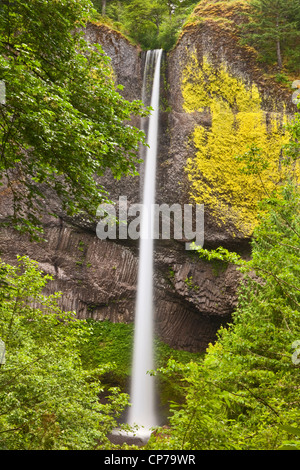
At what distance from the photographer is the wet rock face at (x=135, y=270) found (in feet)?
57.2

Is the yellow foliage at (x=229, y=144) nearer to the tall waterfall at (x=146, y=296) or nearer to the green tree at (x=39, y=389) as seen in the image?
the tall waterfall at (x=146, y=296)

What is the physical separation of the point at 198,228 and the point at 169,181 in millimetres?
2963

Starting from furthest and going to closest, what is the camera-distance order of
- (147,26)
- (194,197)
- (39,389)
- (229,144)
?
(147,26) → (229,144) → (194,197) → (39,389)

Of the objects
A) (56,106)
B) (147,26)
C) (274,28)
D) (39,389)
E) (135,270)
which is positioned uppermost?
(147,26)

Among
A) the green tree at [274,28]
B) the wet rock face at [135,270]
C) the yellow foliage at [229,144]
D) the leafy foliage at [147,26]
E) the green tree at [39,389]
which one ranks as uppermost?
the leafy foliage at [147,26]

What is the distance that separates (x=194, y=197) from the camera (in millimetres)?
17312

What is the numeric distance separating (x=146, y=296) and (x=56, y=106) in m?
14.5

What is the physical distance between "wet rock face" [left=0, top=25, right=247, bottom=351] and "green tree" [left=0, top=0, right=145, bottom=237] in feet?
38.7

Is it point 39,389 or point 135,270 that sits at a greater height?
point 135,270

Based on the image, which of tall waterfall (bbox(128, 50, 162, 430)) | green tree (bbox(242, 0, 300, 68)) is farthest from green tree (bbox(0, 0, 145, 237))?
green tree (bbox(242, 0, 300, 68))

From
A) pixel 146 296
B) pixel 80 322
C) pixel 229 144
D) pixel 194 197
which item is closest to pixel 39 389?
pixel 80 322

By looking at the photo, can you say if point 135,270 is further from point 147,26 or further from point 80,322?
point 147,26

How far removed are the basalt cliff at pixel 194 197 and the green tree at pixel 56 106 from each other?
1153cm

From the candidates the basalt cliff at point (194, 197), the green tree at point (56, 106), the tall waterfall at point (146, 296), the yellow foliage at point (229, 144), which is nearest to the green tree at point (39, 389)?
the green tree at point (56, 106)
